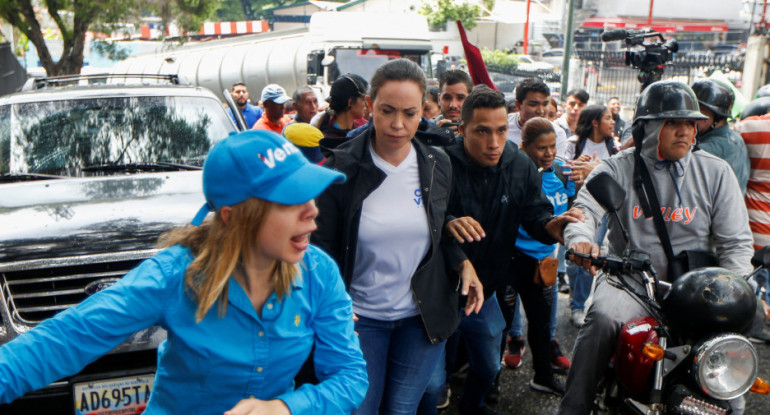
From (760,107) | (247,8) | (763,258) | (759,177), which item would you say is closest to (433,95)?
(760,107)

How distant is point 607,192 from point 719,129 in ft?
7.25

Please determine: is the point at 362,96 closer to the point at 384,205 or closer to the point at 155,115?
the point at 155,115

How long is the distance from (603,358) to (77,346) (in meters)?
2.28

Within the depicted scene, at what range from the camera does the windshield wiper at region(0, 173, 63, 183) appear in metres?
4.19

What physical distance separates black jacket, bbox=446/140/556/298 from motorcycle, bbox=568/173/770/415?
1.97 feet

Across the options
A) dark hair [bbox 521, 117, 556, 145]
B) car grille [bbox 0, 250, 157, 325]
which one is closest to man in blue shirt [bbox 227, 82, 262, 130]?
dark hair [bbox 521, 117, 556, 145]

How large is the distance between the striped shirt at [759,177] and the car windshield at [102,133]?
3.73 meters

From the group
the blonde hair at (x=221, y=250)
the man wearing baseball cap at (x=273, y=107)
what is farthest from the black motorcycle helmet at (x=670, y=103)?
the man wearing baseball cap at (x=273, y=107)

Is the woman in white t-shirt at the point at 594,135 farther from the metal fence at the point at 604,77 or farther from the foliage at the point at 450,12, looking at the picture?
the foliage at the point at 450,12

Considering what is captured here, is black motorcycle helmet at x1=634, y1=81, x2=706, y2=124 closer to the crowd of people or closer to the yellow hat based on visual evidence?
the crowd of people

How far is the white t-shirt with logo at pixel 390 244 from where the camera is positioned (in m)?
2.86

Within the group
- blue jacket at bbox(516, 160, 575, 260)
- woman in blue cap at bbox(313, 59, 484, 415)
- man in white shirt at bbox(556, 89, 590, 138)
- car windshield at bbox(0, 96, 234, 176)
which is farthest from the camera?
man in white shirt at bbox(556, 89, 590, 138)

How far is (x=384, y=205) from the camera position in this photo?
289 centimetres

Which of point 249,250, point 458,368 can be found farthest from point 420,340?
point 458,368
